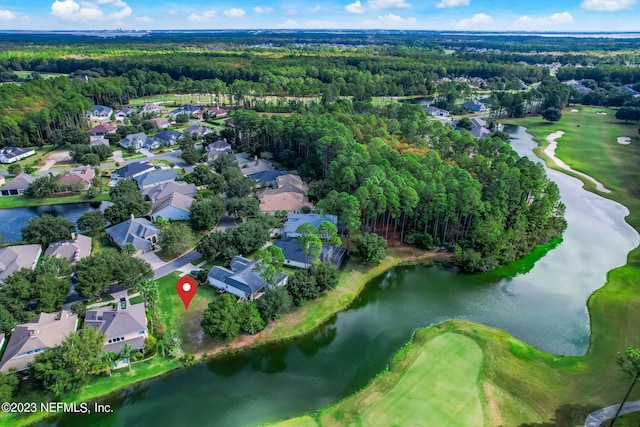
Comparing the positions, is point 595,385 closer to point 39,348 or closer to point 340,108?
point 39,348

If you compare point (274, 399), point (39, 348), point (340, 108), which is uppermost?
point (340, 108)

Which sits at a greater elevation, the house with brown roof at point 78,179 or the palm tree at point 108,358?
the house with brown roof at point 78,179

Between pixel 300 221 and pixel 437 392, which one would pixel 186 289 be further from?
pixel 437 392

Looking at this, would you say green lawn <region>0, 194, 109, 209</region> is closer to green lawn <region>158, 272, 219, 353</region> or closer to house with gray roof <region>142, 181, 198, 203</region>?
house with gray roof <region>142, 181, 198, 203</region>

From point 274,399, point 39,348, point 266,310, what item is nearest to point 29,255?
point 39,348

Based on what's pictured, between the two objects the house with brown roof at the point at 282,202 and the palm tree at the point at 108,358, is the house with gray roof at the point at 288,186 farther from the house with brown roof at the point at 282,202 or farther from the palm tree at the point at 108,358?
the palm tree at the point at 108,358

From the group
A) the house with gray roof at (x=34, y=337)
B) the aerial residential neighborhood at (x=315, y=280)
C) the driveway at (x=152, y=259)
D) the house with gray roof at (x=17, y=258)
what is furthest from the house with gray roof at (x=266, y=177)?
the house with gray roof at (x=34, y=337)
